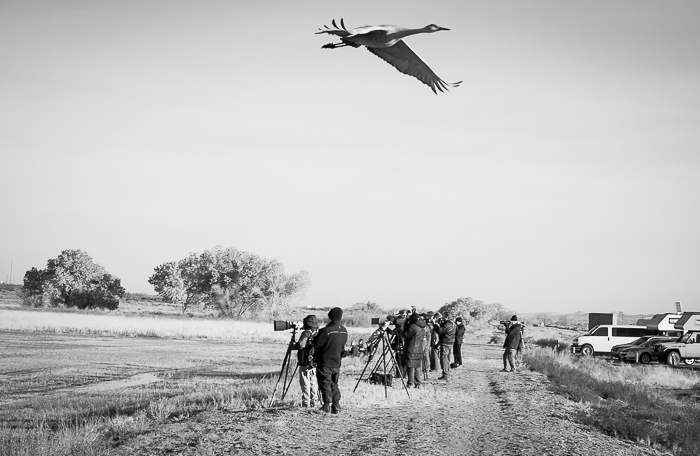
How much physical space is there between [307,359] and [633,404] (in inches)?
392

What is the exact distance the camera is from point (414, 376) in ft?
56.3

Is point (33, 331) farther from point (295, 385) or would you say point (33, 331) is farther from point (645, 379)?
point (645, 379)

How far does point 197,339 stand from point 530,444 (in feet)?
120

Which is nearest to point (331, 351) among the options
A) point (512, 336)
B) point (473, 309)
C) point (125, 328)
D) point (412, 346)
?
point (412, 346)

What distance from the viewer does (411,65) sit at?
10648mm

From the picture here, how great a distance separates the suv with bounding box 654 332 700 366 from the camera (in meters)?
33.3

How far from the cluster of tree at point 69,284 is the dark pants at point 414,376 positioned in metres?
69.9

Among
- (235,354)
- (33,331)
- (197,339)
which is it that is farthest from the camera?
(197,339)

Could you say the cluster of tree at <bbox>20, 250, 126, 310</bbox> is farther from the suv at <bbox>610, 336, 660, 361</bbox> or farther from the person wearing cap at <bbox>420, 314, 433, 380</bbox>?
the person wearing cap at <bbox>420, 314, 433, 380</bbox>

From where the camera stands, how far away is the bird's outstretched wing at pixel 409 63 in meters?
10.0

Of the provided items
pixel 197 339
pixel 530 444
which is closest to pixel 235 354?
pixel 197 339

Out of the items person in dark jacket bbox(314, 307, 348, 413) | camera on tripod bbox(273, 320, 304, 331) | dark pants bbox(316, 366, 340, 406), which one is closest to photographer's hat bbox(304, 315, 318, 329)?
camera on tripod bbox(273, 320, 304, 331)

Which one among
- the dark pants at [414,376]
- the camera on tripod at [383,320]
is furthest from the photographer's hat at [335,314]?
the dark pants at [414,376]

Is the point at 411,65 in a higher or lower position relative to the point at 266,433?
higher
